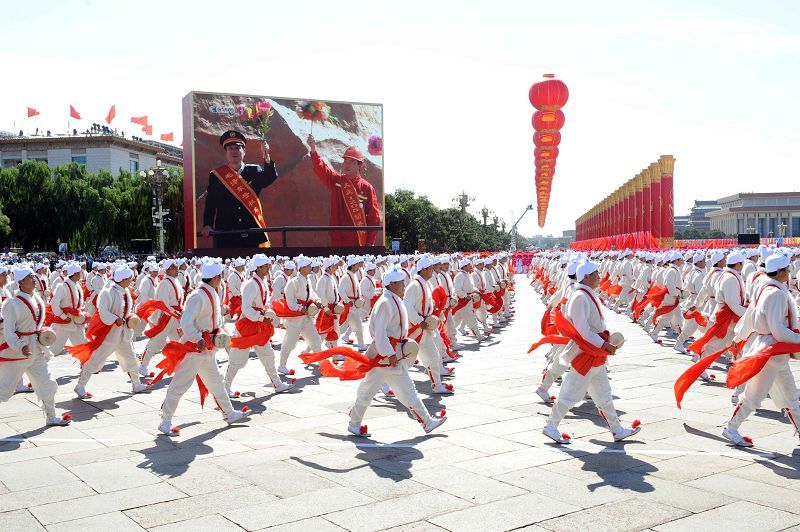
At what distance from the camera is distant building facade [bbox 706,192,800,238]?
114188 mm

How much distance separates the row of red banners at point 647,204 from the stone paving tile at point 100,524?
3994cm

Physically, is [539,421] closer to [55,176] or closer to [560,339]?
[560,339]

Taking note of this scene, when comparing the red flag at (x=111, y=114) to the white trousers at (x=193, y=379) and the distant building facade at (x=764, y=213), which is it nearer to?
the white trousers at (x=193, y=379)

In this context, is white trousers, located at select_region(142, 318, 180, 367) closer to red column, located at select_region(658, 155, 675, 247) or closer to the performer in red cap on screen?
the performer in red cap on screen

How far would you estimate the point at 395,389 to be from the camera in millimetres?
7875

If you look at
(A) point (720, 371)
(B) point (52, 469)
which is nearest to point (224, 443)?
(B) point (52, 469)

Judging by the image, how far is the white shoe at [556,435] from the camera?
7.38 metres

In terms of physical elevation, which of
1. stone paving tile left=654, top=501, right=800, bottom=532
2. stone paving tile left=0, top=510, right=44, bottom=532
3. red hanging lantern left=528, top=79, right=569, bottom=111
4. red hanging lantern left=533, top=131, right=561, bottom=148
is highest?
red hanging lantern left=528, top=79, right=569, bottom=111

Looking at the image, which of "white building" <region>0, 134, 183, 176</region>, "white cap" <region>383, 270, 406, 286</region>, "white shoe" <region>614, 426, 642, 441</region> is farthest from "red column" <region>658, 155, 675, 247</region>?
"white building" <region>0, 134, 183, 176</region>

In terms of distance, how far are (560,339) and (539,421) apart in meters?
1.07

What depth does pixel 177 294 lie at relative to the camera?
41.4ft

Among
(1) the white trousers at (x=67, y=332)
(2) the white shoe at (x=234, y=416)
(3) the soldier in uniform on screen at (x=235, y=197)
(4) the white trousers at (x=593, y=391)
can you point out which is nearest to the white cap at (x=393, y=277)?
(4) the white trousers at (x=593, y=391)

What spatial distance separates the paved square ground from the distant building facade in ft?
375

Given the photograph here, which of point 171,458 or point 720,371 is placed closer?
point 171,458
